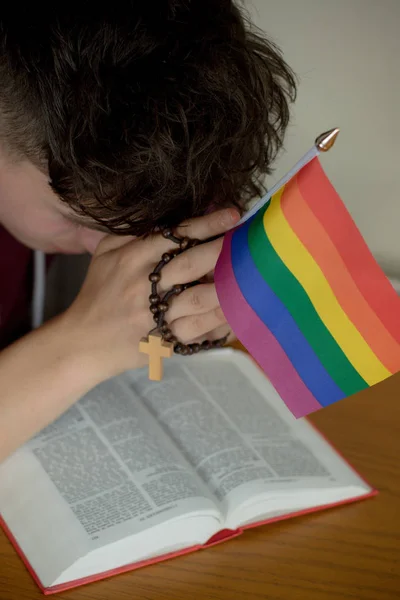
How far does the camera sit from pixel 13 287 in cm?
109

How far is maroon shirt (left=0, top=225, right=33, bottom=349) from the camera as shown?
106cm

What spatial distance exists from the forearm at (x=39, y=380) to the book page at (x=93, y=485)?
0.09ft

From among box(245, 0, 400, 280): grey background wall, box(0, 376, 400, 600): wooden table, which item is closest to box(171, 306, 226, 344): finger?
box(0, 376, 400, 600): wooden table

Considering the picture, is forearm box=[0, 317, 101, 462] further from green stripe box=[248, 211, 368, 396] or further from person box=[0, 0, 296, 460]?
green stripe box=[248, 211, 368, 396]

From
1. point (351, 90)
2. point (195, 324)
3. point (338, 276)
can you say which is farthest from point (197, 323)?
point (351, 90)

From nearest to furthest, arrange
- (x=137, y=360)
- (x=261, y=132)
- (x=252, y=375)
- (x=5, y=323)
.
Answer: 1. (x=261, y=132)
2. (x=137, y=360)
3. (x=252, y=375)
4. (x=5, y=323)

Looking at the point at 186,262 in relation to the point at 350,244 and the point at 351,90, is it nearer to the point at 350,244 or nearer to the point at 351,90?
the point at 350,244

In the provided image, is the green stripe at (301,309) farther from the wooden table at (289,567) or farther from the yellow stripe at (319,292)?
the wooden table at (289,567)

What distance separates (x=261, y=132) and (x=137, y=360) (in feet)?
0.95

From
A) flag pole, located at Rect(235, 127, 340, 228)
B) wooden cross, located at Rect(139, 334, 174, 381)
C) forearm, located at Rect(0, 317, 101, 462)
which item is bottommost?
forearm, located at Rect(0, 317, 101, 462)

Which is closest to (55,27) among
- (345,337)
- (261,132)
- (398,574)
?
(261,132)

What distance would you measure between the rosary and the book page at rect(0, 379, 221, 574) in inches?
3.1

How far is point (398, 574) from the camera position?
675 mm

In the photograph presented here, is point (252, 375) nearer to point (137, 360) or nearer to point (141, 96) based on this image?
point (137, 360)
